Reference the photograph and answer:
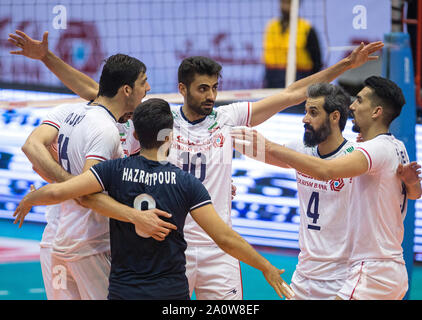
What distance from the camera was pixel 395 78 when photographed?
21.0 ft

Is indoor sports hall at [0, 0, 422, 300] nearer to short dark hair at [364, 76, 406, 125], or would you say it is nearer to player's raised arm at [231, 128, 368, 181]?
short dark hair at [364, 76, 406, 125]

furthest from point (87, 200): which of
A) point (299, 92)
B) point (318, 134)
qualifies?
point (299, 92)

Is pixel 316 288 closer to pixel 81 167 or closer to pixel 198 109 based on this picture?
pixel 198 109

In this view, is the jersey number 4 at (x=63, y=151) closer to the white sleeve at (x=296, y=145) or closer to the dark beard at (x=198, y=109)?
the dark beard at (x=198, y=109)

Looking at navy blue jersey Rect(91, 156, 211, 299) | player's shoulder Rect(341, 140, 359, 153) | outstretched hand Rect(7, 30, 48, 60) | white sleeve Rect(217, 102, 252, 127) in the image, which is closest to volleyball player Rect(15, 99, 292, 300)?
navy blue jersey Rect(91, 156, 211, 299)

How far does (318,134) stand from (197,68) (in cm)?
111

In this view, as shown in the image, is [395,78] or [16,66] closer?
[395,78]

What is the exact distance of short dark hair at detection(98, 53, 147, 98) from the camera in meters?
4.24

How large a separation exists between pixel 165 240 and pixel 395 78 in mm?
4016
